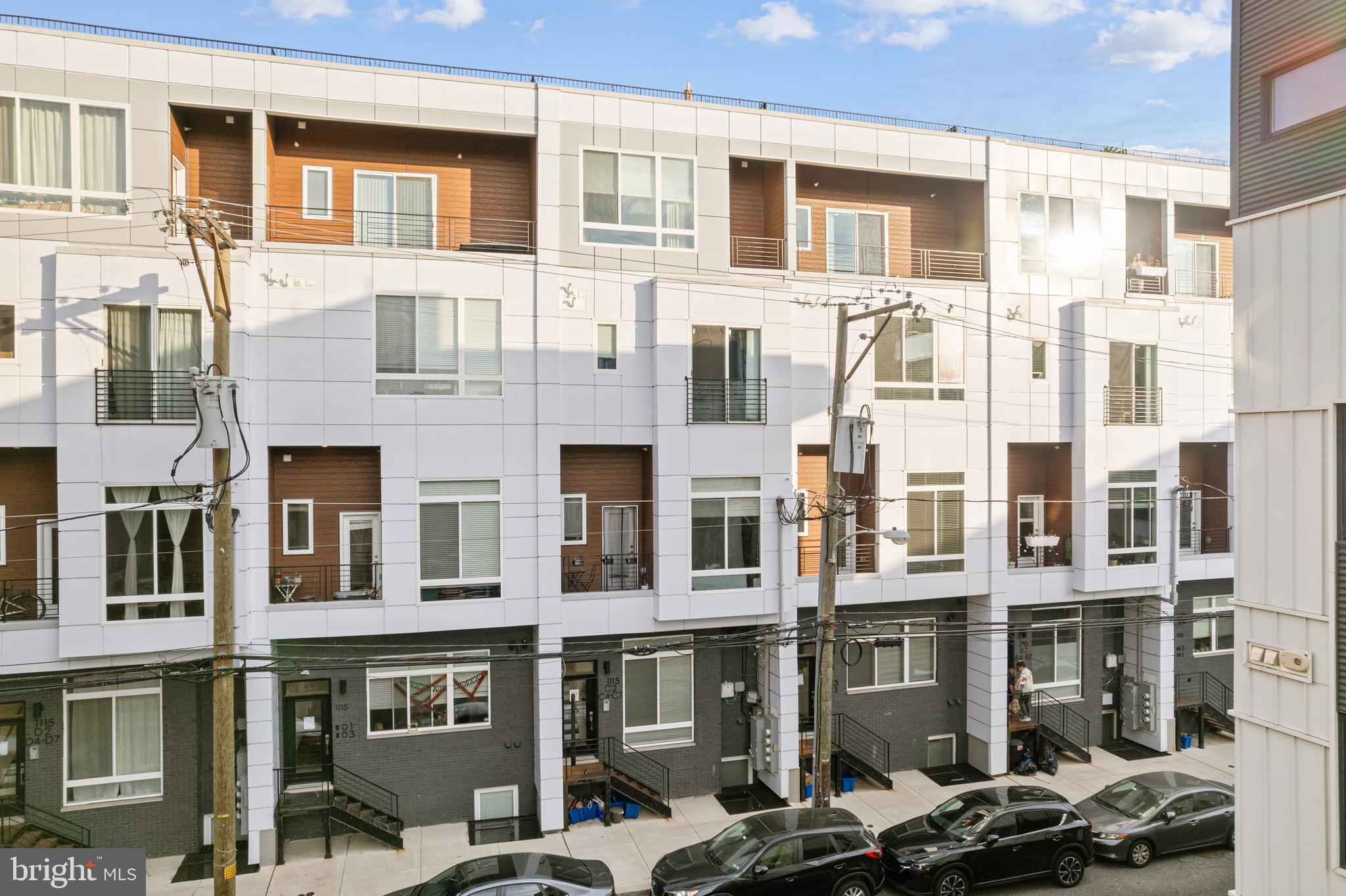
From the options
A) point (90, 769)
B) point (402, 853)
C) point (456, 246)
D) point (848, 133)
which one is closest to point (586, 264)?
point (456, 246)

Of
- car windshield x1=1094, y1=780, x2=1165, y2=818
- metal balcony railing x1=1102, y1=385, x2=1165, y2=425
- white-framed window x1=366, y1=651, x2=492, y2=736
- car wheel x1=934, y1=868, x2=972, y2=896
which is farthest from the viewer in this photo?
metal balcony railing x1=1102, y1=385, x2=1165, y2=425

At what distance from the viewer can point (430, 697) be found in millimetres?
18078

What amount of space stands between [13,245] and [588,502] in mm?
11585

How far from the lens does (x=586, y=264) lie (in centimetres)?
1834

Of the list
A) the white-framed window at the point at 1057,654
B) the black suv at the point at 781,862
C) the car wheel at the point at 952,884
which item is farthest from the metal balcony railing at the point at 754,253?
the car wheel at the point at 952,884

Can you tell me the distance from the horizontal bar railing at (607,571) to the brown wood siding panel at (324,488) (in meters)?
4.29

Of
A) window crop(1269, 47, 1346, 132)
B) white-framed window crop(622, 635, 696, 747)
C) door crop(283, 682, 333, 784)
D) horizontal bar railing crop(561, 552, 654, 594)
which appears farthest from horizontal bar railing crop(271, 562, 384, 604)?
window crop(1269, 47, 1346, 132)

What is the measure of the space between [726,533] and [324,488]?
8.42 meters

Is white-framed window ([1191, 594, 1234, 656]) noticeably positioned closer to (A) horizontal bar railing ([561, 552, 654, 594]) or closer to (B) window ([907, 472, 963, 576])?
(B) window ([907, 472, 963, 576])

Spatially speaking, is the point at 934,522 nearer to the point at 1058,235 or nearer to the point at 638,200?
the point at 1058,235

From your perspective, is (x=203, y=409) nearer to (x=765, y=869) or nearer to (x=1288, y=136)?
(x=765, y=869)

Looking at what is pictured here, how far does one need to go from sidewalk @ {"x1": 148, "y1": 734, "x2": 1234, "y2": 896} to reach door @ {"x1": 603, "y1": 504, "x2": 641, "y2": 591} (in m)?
5.05

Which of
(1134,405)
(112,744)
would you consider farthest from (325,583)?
(1134,405)

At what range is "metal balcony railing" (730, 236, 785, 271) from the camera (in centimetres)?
2023
